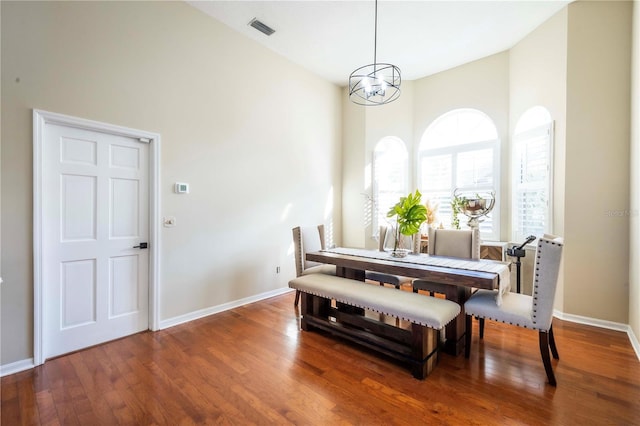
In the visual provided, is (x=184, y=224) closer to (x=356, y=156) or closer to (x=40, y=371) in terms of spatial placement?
(x=40, y=371)

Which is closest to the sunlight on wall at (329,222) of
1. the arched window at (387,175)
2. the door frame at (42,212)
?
the arched window at (387,175)

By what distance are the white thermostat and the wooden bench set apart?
5.25 ft

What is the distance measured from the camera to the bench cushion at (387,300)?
2133 mm

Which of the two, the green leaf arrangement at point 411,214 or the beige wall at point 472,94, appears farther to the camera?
the beige wall at point 472,94

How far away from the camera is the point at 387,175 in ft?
17.4

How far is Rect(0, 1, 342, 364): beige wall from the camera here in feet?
7.44

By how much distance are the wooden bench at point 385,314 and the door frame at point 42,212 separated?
4.88ft

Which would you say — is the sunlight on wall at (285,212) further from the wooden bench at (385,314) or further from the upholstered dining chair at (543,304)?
the upholstered dining chair at (543,304)

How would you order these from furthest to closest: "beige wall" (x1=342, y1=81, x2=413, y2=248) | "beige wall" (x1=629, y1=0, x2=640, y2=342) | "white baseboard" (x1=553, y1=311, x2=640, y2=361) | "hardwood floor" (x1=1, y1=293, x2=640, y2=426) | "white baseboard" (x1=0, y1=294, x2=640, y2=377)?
"beige wall" (x1=342, y1=81, x2=413, y2=248) < "white baseboard" (x1=553, y1=311, x2=640, y2=361) < "beige wall" (x1=629, y1=0, x2=640, y2=342) < "white baseboard" (x1=0, y1=294, x2=640, y2=377) < "hardwood floor" (x1=1, y1=293, x2=640, y2=426)

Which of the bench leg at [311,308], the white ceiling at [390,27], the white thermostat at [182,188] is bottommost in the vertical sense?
the bench leg at [311,308]

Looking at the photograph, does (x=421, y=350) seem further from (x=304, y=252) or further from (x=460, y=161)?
(x=460, y=161)

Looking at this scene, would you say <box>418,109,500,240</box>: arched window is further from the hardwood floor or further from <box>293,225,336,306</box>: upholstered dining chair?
<box>293,225,336,306</box>: upholstered dining chair

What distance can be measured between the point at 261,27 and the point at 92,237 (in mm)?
3067

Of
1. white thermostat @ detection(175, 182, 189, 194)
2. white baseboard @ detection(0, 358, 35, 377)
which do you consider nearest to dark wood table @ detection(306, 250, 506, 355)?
white thermostat @ detection(175, 182, 189, 194)
